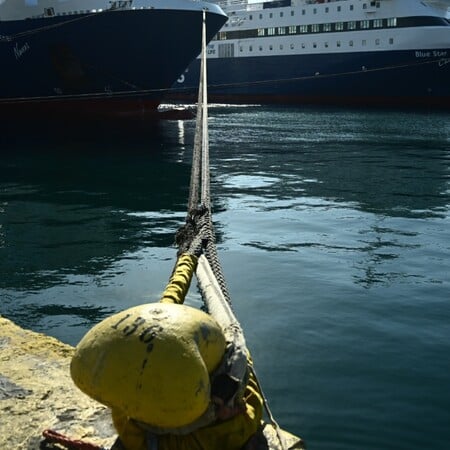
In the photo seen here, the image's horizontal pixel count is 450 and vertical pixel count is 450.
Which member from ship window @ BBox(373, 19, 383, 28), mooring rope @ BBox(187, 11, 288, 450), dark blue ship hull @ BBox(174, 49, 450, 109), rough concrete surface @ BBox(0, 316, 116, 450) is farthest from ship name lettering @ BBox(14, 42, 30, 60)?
ship window @ BBox(373, 19, 383, 28)

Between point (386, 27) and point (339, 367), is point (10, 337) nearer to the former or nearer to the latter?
point (339, 367)

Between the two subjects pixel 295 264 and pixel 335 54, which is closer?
pixel 295 264

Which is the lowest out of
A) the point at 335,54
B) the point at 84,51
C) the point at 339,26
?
the point at 84,51

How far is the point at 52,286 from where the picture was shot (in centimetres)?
770

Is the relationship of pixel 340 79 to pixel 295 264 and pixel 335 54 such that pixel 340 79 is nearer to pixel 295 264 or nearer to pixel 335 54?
pixel 335 54

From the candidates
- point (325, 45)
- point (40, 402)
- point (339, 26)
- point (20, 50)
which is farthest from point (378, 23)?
point (40, 402)

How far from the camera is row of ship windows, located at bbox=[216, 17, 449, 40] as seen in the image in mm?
47250

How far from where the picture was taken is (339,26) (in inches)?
1977

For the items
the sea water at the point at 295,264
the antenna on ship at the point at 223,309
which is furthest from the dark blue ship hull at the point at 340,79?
the antenna on ship at the point at 223,309

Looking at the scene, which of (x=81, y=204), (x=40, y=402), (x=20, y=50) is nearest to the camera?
(x=40, y=402)

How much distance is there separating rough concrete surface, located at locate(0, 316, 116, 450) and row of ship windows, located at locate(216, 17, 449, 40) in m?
48.4

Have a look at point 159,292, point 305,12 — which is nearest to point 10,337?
point 159,292

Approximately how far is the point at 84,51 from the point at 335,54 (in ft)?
90.0

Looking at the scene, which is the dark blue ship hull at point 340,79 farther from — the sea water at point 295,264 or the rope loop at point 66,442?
the rope loop at point 66,442
